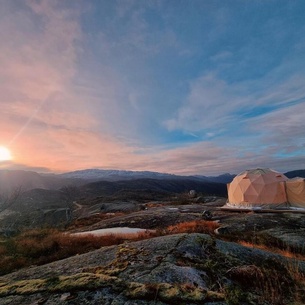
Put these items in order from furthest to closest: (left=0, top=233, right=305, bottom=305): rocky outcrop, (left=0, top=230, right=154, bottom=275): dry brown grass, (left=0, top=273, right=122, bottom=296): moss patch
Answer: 1. (left=0, top=230, right=154, bottom=275): dry brown grass
2. (left=0, top=273, right=122, bottom=296): moss patch
3. (left=0, top=233, right=305, bottom=305): rocky outcrop

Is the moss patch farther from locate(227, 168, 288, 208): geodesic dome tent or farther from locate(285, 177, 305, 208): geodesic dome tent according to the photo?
locate(285, 177, 305, 208): geodesic dome tent

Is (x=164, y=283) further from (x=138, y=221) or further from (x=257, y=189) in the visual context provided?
(x=257, y=189)

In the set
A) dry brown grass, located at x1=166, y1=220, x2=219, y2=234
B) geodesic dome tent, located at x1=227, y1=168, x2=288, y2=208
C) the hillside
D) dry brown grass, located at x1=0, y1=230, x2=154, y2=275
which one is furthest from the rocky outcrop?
geodesic dome tent, located at x1=227, y1=168, x2=288, y2=208

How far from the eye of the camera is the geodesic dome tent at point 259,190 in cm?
3259

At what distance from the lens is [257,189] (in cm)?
3397

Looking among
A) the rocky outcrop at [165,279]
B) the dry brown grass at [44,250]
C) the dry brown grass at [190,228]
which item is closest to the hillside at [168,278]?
the rocky outcrop at [165,279]

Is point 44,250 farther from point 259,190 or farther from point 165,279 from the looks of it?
point 259,190

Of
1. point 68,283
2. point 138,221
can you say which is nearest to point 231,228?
point 138,221

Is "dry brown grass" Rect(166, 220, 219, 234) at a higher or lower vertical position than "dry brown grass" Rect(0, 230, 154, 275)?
higher

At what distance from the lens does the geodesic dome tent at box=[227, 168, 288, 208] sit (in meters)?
32.6

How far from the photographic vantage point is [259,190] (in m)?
33.7

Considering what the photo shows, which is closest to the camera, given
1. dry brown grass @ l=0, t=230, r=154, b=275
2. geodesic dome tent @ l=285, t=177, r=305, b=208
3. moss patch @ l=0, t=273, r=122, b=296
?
moss patch @ l=0, t=273, r=122, b=296

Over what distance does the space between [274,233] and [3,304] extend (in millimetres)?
17662

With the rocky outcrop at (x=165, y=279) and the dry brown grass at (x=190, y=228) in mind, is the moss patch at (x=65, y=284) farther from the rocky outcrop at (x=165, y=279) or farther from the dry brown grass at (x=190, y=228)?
the dry brown grass at (x=190, y=228)
